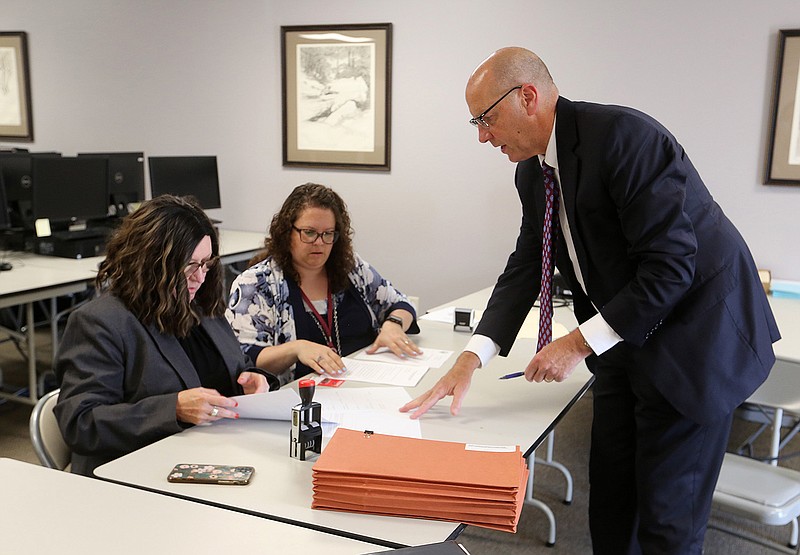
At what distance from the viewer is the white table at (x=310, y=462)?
4.17ft

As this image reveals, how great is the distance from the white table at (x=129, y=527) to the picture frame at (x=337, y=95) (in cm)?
381

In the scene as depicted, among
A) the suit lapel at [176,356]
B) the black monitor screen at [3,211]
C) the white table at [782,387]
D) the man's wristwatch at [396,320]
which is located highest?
the black monitor screen at [3,211]

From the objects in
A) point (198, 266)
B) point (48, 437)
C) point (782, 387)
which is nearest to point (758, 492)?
point (782, 387)

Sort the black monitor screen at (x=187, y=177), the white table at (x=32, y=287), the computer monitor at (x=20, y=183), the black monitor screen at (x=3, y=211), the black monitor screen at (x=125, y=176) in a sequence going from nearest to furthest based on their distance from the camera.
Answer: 1. the white table at (x=32, y=287)
2. the black monitor screen at (x=3, y=211)
3. the computer monitor at (x=20, y=183)
4. the black monitor screen at (x=187, y=177)
5. the black monitor screen at (x=125, y=176)

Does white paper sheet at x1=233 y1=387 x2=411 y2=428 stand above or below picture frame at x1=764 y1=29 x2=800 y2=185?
below

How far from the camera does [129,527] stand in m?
1.22

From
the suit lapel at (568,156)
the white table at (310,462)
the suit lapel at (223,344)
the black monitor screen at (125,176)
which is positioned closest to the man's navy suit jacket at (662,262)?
the suit lapel at (568,156)

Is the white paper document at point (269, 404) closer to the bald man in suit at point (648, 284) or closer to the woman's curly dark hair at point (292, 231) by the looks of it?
the bald man in suit at point (648, 284)

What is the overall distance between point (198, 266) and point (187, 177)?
3500mm

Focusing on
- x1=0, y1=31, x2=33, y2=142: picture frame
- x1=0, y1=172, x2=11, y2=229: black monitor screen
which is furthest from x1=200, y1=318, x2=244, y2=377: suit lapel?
x1=0, y1=31, x2=33, y2=142: picture frame

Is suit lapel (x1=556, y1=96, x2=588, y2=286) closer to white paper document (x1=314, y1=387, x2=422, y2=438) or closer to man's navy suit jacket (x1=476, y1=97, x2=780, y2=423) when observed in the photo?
man's navy suit jacket (x1=476, y1=97, x2=780, y2=423)

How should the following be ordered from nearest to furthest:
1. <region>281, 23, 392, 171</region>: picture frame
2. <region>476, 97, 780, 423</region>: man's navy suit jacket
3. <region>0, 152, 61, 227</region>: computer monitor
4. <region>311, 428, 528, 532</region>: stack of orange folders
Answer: <region>311, 428, 528, 532</region>: stack of orange folders
<region>476, 97, 780, 423</region>: man's navy suit jacket
<region>0, 152, 61, 227</region>: computer monitor
<region>281, 23, 392, 171</region>: picture frame

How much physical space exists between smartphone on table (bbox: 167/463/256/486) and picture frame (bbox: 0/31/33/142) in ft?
19.0

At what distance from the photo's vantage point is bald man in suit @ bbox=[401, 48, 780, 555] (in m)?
1.59
